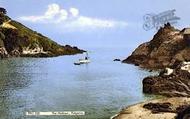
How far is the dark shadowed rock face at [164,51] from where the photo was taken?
162m

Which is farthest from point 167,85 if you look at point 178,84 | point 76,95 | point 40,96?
point 40,96

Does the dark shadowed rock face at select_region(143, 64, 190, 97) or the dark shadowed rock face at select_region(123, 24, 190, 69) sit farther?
the dark shadowed rock face at select_region(123, 24, 190, 69)

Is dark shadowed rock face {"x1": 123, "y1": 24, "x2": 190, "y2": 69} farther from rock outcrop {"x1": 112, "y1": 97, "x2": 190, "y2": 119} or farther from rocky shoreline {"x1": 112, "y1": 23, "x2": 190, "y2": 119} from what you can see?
rock outcrop {"x1": 112, "y1": 97, "x2": 190, "y2": 119}

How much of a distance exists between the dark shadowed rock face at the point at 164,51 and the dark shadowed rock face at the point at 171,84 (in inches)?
2626

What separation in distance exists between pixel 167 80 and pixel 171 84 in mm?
1463

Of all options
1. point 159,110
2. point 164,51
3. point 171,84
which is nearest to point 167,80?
point 171,84

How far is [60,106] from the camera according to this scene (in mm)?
72062

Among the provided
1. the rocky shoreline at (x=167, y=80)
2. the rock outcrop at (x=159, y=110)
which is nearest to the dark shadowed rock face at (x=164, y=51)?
the rocky shoreline at (x=167, y=80)

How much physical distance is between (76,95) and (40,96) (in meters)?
7.04

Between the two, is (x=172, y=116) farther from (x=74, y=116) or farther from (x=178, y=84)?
(x=178, y=84)

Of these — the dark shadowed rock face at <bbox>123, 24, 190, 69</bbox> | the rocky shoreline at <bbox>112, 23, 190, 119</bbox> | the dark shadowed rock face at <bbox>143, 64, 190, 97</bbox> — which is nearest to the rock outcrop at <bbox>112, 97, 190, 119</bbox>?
the rocky shoreline at <bbox>112, 23, 190, 119</bbox>

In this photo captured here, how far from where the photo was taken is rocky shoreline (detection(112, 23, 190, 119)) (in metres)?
54.7

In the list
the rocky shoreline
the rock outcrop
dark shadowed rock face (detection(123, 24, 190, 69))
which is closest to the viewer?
the rock outcrop

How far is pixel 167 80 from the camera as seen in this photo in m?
84.1
